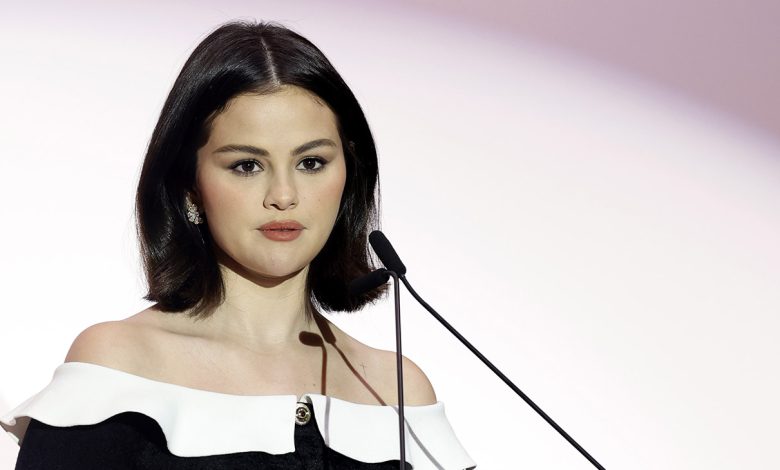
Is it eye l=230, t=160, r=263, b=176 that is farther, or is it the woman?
eye l=230, t=160, r=263, b=176

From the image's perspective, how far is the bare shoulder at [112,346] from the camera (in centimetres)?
262

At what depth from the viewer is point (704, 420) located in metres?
3.91

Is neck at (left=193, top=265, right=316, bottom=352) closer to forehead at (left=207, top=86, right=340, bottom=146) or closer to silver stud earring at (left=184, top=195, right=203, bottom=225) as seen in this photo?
silver stud earring at (left=184, top=195, right=203, bottom=225)

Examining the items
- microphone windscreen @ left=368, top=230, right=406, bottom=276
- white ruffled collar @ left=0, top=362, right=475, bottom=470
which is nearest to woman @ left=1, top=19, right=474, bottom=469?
white ruffled collar @ left=0, top=362, right=475, bottom=470

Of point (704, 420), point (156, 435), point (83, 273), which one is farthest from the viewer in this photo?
point (704, 420)

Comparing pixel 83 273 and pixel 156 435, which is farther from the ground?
pixel 83 273

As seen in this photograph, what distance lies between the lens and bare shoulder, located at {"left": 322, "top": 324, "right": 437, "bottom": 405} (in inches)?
119

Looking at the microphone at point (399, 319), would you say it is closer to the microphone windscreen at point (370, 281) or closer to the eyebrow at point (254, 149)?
the microphone windscreen at point (370, 281)

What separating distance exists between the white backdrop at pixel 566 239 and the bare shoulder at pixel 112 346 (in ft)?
3.38

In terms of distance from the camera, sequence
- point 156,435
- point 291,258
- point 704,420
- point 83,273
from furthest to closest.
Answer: point 704,420 → point 83,273 → point 291,258 → point 156,435

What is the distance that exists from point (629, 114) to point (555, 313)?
24.1 inches

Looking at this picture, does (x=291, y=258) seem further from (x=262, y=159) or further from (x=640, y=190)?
(x=640, y=190)

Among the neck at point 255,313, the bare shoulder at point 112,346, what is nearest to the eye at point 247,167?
the neck at point 255,313

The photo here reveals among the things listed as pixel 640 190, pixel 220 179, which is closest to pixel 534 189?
pixel 640 190
